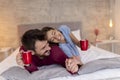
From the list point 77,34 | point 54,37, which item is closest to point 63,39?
point 54,37

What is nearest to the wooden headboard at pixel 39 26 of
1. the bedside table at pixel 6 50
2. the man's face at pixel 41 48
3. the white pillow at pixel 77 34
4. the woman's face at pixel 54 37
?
the white pillow at pixel 77 34

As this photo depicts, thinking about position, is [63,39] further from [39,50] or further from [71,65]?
[71,65]

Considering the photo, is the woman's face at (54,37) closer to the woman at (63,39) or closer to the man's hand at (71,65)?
the woman at (63,39)

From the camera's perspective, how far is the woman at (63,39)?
8.07 feet

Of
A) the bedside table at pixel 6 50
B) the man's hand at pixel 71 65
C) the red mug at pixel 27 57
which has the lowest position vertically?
the bedside table at pixel 6 50

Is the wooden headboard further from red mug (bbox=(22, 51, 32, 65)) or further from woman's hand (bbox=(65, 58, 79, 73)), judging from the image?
woman's hand (bbox=(65, 58, 79, 73))

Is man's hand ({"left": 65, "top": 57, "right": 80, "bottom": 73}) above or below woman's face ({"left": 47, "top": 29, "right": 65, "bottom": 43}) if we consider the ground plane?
below

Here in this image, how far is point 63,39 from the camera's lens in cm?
268

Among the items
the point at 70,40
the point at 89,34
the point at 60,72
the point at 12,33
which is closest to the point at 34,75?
the point at 60,72

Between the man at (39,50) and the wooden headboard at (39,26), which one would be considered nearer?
the man at (39,50)

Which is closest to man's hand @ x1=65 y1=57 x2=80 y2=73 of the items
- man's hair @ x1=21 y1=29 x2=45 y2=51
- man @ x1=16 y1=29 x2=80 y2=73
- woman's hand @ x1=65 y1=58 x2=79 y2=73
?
woman's hand @ x1=65 y1=58 x2=79 y2=73

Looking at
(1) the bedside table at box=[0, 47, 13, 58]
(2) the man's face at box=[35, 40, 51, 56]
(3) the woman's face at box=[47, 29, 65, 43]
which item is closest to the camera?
(2) the man's face at box=[35, 40, 51, 56]

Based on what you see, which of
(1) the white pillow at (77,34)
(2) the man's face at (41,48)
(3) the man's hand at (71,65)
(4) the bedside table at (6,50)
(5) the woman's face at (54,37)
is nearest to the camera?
(3) the man's hand at (71,65)

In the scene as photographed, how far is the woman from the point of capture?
2.46 m
